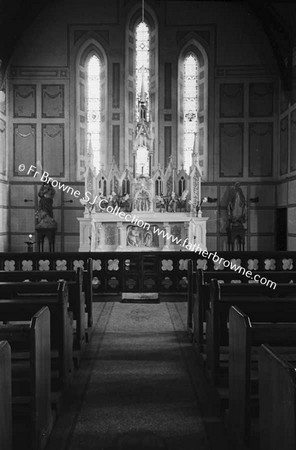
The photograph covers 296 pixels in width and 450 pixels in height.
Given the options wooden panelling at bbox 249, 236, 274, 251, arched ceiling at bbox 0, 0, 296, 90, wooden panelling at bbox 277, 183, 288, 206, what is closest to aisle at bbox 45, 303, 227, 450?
wooden panelling at bbox 277, 183, 288, 206

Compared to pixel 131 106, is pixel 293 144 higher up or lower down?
lower down

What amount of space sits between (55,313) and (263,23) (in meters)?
12.6

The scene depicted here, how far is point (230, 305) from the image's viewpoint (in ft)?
11.1

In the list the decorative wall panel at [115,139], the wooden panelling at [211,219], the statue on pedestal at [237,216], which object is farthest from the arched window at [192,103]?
the decorative wall panel at [115,139]

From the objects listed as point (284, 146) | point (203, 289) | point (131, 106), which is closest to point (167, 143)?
point (131, 106)

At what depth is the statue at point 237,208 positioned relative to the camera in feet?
43.6

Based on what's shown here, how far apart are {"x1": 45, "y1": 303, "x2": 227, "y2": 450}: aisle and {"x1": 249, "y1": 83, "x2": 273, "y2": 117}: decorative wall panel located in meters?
10.4

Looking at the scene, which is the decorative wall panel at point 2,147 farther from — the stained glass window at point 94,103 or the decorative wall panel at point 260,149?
the decorative wall panel at point 260,149

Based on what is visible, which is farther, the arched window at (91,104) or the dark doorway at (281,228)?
the arched window at (91,104)

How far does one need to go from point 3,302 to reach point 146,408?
1212 mm

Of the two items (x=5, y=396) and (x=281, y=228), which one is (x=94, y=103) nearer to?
(x=281, y=228)

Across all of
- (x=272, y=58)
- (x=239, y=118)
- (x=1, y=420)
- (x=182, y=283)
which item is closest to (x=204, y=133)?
(x=239, y=118)

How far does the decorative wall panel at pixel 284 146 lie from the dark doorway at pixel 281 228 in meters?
1.20

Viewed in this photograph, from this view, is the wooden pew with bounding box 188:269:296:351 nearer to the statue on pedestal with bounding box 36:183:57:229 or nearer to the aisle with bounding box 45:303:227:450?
the aisle with bounding box 45:303:227:450
